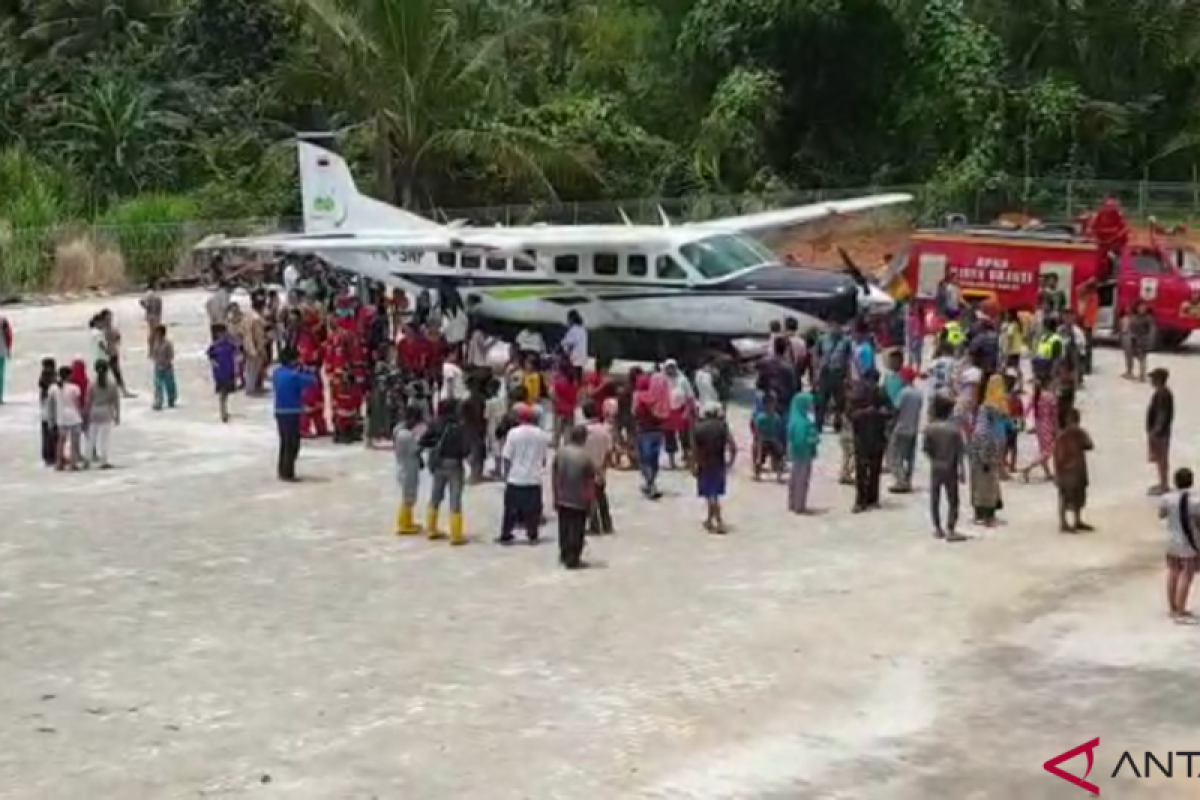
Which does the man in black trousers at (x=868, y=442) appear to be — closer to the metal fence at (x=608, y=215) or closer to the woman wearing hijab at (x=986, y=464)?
the woman wearing hijab at (x=986, y=464)

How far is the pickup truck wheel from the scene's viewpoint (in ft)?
109

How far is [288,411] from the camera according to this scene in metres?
22.4

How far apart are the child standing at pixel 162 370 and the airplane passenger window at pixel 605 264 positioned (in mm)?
6292

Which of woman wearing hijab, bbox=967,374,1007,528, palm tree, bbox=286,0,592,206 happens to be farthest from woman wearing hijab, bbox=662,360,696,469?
palm tree, bbox=286,0,592,206

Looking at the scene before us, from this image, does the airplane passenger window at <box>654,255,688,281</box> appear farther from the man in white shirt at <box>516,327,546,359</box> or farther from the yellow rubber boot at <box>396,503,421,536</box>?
the yellow rubber boot at <box>396,503,421,536</box>

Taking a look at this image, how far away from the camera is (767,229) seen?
3384 cm

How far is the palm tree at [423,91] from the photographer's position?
152 feet

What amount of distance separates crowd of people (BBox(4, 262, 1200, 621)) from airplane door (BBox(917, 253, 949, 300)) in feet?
15.0

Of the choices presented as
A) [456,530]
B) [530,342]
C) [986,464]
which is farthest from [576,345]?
[986,464]

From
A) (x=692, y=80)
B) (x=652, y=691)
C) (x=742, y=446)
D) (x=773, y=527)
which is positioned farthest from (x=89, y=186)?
(x=652, y=691)

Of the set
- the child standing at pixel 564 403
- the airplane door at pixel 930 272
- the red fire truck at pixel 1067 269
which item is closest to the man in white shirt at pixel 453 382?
the child standing at pixel 564 403

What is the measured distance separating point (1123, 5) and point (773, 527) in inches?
1428

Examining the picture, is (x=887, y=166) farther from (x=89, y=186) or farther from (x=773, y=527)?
(x=773, y=527)

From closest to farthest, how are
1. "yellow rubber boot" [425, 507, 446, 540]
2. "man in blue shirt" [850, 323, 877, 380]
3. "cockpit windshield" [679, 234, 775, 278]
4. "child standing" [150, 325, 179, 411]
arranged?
"yellow rubber boot" [425, 507, 446, 540] → "man in blue shirt" [850, 323, 877, 380] → "child standing" [150, 325, 179, 411] → "cockpit windshield" [679, 234, 775, 278]
